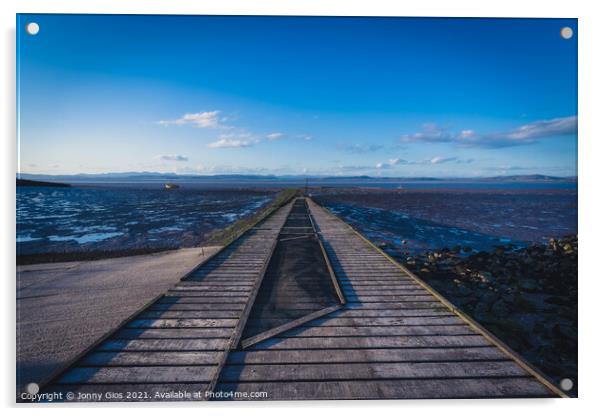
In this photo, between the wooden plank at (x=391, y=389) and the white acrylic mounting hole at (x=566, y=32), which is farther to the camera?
the white acrylic mounting hole at (x=566, y=32)

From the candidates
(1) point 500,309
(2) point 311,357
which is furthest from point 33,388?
(1) point 500,309

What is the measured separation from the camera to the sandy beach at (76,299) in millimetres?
5402

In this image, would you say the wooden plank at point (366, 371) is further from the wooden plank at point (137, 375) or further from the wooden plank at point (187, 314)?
the wooden plank at point (187, 314)

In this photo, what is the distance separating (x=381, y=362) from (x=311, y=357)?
802 millimetres

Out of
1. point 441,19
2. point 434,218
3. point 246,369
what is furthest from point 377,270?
point 434,218

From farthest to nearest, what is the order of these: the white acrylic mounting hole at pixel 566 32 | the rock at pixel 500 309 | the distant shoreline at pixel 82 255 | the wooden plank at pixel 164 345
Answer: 1. the distant shoreline at pixel 82 255
2. the rock at pixel 500 309
3. the white acrylic mounting hole at pixel 566 32
4. the wooden plank at pixel 164 345

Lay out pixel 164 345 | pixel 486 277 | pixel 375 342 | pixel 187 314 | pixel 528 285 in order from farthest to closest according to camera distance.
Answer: pixel 486 277 → pixel 528 285 → pixel 187 314 → pixel 375 342 → pixel 164 345

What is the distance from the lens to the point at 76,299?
8086mm

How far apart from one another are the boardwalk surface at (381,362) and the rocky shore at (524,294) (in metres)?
1.85

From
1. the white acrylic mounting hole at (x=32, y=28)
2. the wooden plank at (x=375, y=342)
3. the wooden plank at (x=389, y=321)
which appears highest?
the white acrylic mounting hole at (x=32, y=28)

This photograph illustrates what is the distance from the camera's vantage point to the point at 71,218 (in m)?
23.7

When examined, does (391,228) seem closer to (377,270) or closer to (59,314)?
(377,270)

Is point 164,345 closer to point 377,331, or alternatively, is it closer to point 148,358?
point 148,358

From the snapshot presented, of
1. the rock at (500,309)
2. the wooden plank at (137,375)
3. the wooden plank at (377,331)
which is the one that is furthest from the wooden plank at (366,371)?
the rock at (500,309)
